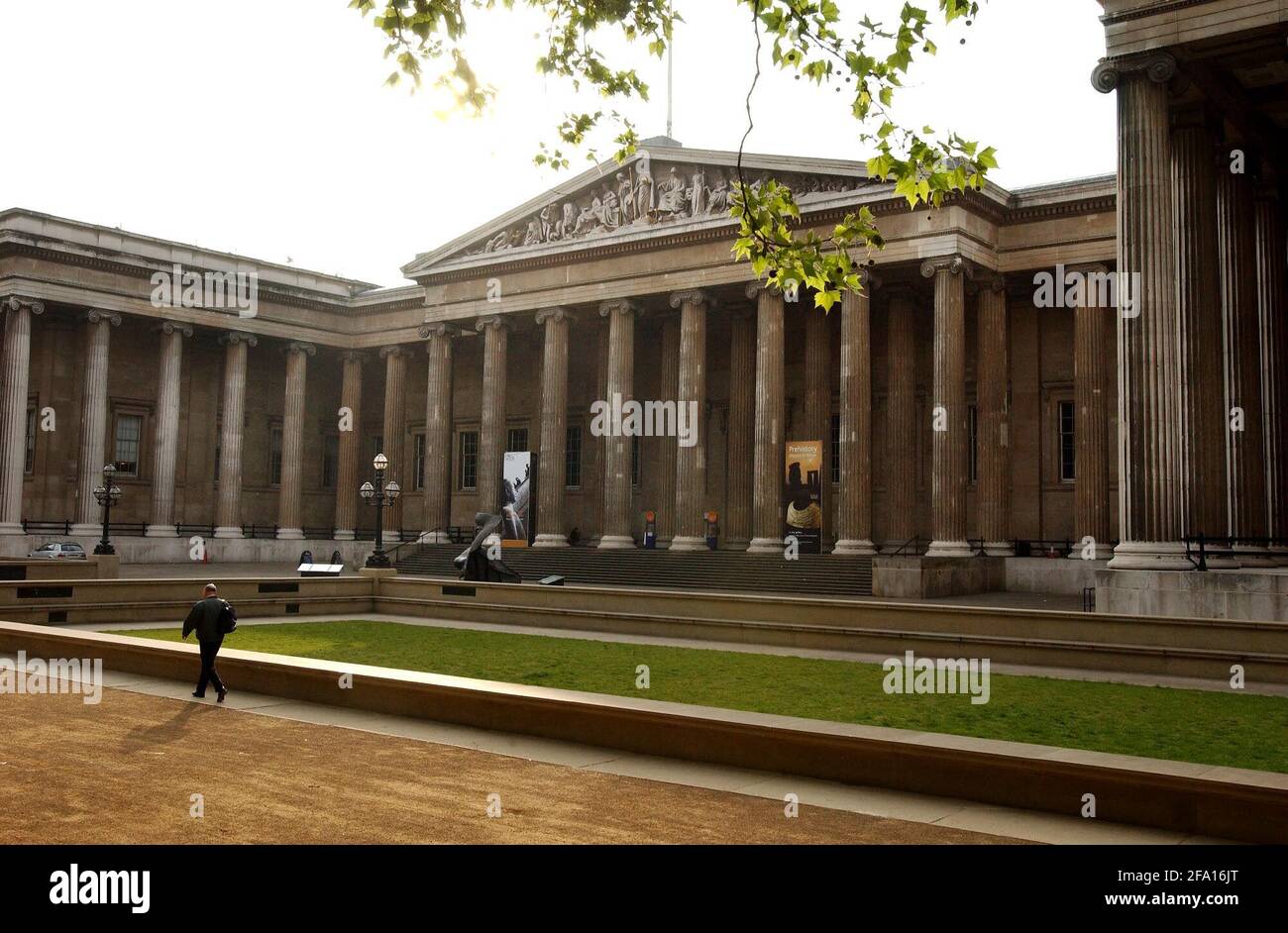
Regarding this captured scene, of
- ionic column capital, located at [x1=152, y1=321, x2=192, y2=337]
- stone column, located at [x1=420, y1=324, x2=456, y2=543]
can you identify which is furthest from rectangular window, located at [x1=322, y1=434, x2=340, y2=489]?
stone column, located at [x1=420, y1=324, x2=456, y2=543]

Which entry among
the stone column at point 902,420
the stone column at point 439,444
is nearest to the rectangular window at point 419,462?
the stone column at point 439,444

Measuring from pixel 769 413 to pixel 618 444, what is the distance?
6666 mm

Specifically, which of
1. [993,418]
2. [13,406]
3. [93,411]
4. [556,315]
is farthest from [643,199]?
[13,406]

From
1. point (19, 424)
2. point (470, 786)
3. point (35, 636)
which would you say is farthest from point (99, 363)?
point (470, 786)

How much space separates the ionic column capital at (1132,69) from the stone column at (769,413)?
15.8 m

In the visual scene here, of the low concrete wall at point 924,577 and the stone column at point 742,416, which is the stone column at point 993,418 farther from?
the stone column at point 742,416

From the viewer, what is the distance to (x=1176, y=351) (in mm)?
23469

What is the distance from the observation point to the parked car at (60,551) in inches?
1608

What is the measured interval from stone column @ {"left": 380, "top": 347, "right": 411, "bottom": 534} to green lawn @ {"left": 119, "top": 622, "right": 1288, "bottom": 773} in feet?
96.0

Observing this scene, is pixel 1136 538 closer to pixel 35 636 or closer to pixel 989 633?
pixel 989 633

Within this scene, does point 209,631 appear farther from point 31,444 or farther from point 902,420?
point 31,444

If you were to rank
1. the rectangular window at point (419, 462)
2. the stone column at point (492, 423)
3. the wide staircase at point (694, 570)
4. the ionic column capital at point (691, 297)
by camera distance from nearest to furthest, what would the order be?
1. the wide staircase at point (694, 570)
2. the ionic column capital at point (691, 297)
3. the stone column at point (492, 423)
4. the rectangular window at point (419, 462)
